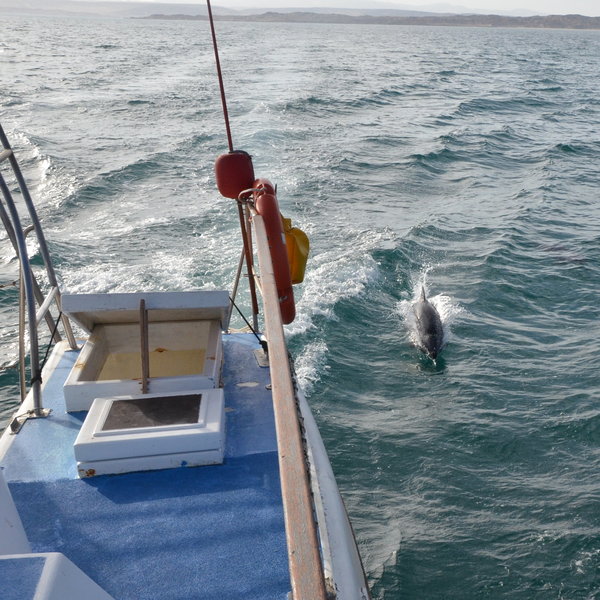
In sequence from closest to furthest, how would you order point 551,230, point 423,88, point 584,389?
point 584,389, point 551,230, point 423,88

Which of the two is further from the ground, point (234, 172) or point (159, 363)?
point (234, 172)

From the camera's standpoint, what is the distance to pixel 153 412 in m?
5.20

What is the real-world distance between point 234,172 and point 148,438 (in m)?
2.77

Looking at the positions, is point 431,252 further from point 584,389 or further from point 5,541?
point 5,541

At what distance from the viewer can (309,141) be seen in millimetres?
25875

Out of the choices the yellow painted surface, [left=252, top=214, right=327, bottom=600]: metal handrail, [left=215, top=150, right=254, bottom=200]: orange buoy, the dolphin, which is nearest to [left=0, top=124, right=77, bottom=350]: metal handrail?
the yellow painted surface

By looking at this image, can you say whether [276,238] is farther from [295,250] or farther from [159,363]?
[159,363]

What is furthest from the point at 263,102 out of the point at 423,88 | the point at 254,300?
the point at 254,300

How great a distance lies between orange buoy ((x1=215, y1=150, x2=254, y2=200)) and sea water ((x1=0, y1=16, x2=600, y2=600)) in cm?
294

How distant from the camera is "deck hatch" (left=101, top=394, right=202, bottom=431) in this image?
16.6 feet

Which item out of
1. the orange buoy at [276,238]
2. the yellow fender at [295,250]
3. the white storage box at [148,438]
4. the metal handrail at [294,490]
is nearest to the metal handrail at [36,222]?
the white storage box at [148,438]

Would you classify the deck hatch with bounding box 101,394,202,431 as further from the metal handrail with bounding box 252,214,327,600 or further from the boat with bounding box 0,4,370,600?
the metal handrail with bounding box 252,214,327,600

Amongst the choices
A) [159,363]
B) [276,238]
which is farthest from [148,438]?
[159,363]

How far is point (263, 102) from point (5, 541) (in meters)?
29.7
